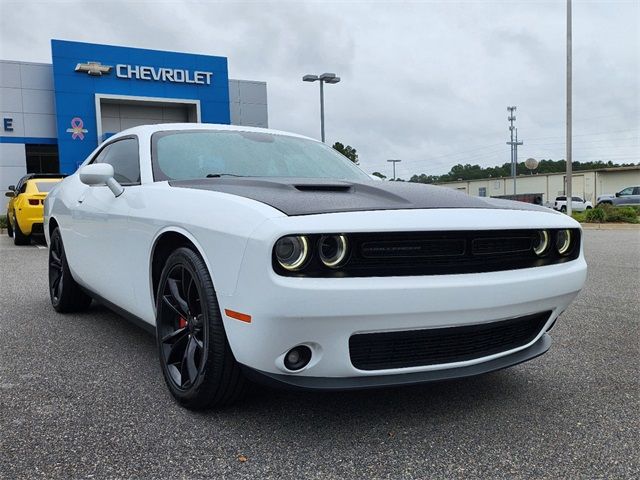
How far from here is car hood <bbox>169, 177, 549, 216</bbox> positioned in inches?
87.6

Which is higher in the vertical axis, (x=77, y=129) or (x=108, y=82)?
(x=108, y=82)

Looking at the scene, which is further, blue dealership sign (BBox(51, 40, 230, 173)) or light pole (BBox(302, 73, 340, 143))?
blue dealership sign (BBox(51, 40, 230, 173))

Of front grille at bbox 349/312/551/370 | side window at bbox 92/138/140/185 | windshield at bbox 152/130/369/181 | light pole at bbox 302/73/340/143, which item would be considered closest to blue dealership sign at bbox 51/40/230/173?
light pole at bbox 302/73/340/143

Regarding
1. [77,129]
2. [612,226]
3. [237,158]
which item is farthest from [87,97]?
[237,158]

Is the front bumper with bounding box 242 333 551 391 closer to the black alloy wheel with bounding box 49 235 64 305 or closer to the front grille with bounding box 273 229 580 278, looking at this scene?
the front grille with bounding box 273 229 580 278

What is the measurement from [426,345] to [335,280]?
0.50 m

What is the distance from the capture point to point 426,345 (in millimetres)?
2271

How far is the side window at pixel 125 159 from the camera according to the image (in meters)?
3.39

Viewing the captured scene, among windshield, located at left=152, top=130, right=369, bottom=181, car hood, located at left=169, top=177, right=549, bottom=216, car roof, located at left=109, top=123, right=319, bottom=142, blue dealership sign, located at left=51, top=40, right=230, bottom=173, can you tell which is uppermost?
blue dealership sign, located at left=51, top=40, right=230, bottom=173

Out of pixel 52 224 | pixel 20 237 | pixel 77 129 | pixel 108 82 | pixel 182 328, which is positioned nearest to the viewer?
pixel 182 328

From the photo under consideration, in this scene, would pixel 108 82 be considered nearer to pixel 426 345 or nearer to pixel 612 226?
pixel 612 226

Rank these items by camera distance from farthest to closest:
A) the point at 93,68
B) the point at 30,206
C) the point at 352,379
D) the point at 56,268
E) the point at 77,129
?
the point at 77,129, the point at 93,68, the point at 30,206, the point at 56,268, the point at 352,379

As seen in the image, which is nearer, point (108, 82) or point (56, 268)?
point (56, 268)

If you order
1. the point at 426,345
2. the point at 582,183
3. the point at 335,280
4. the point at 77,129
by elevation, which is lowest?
the point at 426,345
